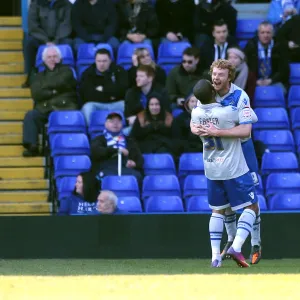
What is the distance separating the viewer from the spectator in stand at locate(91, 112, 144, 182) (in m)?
14.4

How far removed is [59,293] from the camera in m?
7.67

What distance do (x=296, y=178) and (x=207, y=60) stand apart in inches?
90.4

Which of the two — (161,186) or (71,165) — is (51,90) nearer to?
(71,165)

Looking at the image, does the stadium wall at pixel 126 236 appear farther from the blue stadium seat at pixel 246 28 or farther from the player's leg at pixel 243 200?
the blue stadium seat at pixel 246 28

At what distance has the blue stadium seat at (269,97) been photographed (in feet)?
52.4

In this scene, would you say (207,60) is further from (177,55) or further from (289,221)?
(289,221)

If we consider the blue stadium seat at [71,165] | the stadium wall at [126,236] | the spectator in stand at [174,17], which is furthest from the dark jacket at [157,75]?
the stadium wall at [126,236]

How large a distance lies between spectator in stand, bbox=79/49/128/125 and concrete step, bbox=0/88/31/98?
1.34 metres

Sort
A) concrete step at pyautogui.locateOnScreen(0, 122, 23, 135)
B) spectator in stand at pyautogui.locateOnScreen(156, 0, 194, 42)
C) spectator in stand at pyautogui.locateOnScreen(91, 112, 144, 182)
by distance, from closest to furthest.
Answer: spectator in stand at pyautogui.locateOnScreen(91, 112, 144, 182), concrete step at pyautogui.locateOnScreen(0, 122, 23, 135), spectator in stand at pyautogui.locateOnScreen(156, 0, 194, 42)

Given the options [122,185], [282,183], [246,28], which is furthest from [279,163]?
[246,28]

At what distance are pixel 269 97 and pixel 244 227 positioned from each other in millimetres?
5862

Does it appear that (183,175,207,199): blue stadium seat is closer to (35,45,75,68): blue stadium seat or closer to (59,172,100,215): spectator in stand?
(59,172,100,215): spectator in stand

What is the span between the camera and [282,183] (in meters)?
14.6

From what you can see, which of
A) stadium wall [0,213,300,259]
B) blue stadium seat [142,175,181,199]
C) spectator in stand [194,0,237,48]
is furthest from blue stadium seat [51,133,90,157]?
spectator in stand [194,0,237,48]
